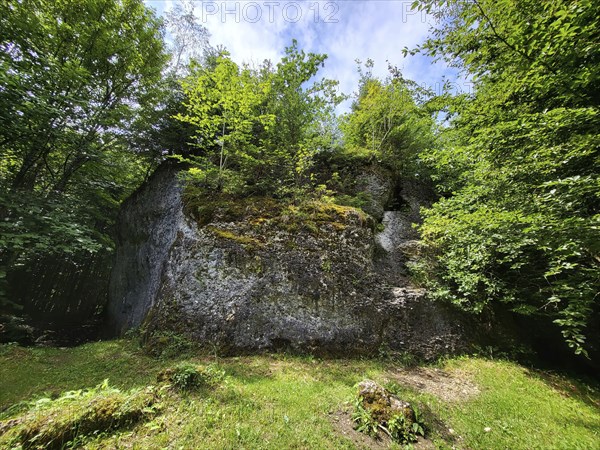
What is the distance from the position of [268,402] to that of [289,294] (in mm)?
3059

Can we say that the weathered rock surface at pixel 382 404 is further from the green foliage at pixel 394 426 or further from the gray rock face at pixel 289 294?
the gray rock face at pixel 289 294

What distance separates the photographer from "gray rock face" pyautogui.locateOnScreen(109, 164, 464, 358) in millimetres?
6793

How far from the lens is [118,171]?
39.2 feet

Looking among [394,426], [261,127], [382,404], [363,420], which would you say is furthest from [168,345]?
[261,127]

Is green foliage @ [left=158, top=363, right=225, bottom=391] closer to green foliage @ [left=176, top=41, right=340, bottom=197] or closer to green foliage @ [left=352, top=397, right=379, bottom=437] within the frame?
green foliage @ [left=352, top=397, right=379, bottom=437]

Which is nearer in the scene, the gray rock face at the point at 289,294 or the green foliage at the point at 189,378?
the green foliage at the point at 189,378

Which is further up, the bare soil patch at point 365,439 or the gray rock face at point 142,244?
the gray rock face at point 142,244

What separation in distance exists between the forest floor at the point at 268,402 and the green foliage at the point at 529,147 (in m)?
1.71

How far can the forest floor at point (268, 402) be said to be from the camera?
11.1 feet

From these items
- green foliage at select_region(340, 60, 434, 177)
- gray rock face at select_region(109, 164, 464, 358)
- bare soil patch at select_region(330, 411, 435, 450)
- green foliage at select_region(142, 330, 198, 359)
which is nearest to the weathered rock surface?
bare soil patch at select_region(330, 411, 435, 450)

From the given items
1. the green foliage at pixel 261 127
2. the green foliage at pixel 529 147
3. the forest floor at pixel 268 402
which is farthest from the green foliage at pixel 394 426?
the green foliage at pixel 261 127

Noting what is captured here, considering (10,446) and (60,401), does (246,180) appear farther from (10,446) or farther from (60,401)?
(10,446)

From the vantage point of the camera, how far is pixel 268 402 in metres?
4.52

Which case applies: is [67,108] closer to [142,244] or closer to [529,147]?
[142,244]
